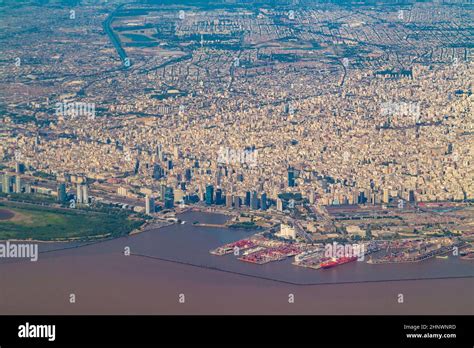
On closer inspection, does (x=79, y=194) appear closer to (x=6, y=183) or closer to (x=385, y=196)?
(x=6, y=183)

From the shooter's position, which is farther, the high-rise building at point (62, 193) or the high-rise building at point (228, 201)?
the high-rise building at point (62, 193)

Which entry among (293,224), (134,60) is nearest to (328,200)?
(293,224)

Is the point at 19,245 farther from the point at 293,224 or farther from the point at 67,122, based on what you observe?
the point at 67,122

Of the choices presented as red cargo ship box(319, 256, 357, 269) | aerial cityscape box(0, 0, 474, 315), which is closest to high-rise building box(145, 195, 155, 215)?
aerial cityscape box(0, 0, 474, 315)

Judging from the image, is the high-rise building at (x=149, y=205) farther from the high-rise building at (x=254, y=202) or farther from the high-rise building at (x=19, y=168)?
the high-rise building at (x=19, y=168)

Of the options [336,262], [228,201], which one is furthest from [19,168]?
[336,262]

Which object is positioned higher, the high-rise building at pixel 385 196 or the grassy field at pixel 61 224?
the high-rise building at pixel 385 196

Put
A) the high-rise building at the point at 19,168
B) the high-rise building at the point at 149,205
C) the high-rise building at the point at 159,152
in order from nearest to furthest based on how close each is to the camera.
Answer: the high-rise building at the point at 149,205 < the high-rise building at the point at 19,168 < the high-rise building at the point at 159,152

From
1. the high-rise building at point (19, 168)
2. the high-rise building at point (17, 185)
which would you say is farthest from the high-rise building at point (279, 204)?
the high-rise building at point (19, 168)
